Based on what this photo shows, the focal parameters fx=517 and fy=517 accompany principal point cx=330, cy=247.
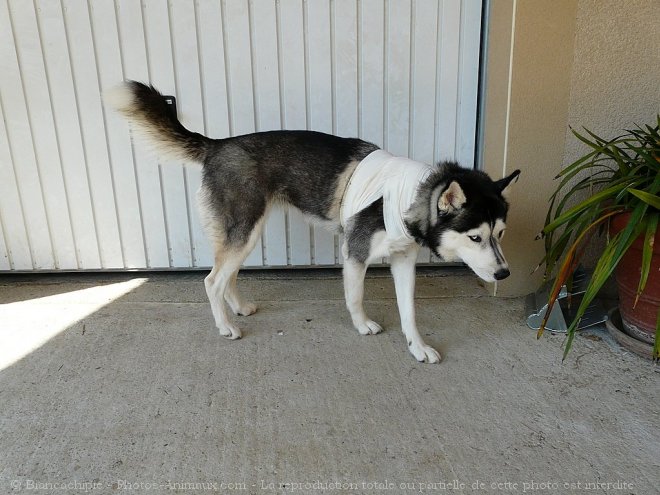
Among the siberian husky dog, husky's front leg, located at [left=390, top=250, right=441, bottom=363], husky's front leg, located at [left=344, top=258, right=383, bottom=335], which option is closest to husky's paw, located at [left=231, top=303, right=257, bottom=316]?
the siberian husky dog

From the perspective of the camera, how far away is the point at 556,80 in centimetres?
315

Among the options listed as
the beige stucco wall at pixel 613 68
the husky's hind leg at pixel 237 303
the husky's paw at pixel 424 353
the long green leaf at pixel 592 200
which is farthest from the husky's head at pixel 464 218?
the husky's hind leg at pixel 237 303

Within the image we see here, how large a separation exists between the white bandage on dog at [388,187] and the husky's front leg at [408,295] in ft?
0.63

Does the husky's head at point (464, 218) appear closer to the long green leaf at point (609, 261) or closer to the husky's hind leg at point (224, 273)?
the long green leaf at point (609, 261)

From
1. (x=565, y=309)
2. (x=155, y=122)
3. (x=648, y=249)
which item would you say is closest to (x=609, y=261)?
Answer: (x=648, y=249)

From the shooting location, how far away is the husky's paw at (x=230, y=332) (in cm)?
294

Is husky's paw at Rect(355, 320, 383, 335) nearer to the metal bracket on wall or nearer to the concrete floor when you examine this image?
the concrete floor

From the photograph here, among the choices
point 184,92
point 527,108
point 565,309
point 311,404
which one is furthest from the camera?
point 184,92

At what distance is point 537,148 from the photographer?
3.25 m

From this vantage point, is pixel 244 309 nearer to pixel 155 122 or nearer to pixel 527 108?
pixel 155 122

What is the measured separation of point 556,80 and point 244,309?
7.82ft

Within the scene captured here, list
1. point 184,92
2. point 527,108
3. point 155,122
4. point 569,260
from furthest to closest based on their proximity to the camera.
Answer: point 184,92 → point 527,108 → point 155,122 → point 569,260

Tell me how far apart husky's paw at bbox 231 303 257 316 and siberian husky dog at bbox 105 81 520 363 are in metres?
0.19

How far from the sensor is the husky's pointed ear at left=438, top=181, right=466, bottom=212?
2.34 meters
